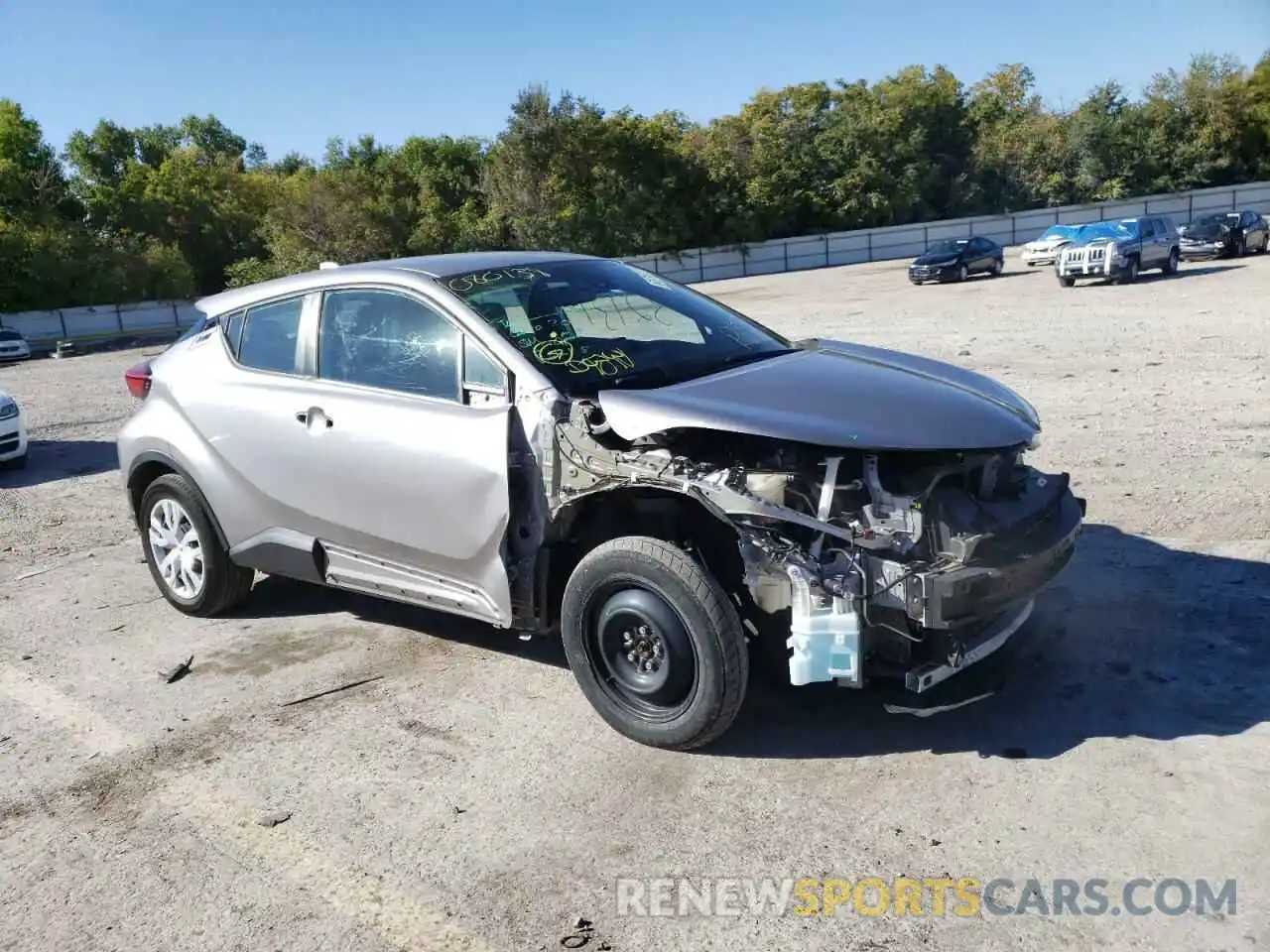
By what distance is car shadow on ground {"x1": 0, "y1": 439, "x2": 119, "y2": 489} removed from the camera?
413 inches

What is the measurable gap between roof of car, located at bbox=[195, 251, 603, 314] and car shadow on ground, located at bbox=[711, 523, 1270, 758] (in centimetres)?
233

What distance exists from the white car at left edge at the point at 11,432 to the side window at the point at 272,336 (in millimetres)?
6781

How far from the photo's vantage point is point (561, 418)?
4.12 m

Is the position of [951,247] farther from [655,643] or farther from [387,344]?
[655,643]

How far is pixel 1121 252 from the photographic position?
25.0 m

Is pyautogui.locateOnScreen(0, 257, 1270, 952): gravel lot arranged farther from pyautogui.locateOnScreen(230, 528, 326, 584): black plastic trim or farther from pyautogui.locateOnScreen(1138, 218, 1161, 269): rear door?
pyautogui.locateOnScreen(1138, 218, 1161, 269): rear door

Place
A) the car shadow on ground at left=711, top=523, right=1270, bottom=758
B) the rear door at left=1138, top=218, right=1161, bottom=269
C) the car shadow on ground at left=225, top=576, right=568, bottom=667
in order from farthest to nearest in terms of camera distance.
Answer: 1. the rear door at left=1138, top=218, right=1161, bottom=269
2. the car shadow on ground at left=225, top=576, right=568, bottom=667
3. the car shadow on ground at left=711, top=523, right=1270, bottom=758

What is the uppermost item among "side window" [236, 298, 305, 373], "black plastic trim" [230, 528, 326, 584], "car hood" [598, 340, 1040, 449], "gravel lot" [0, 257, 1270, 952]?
"side window" [236, 298, 305, 373]

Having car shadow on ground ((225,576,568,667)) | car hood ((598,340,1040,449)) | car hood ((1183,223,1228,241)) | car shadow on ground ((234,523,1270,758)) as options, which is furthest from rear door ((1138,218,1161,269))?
car shadow on ground ((225,576,568,667))

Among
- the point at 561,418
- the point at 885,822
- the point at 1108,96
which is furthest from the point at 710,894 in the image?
the point at 1108,96

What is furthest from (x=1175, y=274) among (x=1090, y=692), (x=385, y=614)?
(x=385, y=614)

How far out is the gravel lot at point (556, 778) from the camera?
312cm

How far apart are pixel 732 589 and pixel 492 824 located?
4.04ft

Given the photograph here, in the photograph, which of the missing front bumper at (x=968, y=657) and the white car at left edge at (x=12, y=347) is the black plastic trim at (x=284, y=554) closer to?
the missing front bumper at (x=968, y=657)
